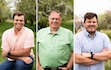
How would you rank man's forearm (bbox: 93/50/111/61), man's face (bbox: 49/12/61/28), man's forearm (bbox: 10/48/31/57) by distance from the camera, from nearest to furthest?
man's forearm (bbox: 93/50/111/61)
man's face (bbox: 49/12/61/28)
man's forearm (bbox: 10/48/31/57)

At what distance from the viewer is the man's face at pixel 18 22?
3.43m

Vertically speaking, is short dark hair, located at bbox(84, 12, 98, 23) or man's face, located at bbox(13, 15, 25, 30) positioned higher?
short dark hair, located at bbox(84, 12, 98, 23)

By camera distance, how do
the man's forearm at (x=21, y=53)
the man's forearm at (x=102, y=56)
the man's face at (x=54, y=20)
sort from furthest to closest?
the man's forearm at (x=21, y=53) → the man's face at (x=54, y=20) → the man's forearm at (x=102, y=56)

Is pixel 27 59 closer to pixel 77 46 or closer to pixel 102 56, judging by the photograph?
pixel 77 46

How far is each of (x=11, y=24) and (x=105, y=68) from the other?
1.42 metres

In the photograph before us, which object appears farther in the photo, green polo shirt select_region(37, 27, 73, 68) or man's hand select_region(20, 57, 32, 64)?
man's hand select_region(20, 57, 32, 64)

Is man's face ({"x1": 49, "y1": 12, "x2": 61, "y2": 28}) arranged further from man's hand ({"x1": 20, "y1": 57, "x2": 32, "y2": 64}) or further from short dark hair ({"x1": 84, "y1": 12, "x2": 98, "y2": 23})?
man's hand ({"x1": 20, "y1": 57, "x2": 32, "y2": 64})

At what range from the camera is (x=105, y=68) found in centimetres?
325

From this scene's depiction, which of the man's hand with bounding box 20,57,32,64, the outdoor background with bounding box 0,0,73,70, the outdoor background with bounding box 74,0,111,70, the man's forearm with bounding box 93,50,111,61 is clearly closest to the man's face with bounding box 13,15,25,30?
the outdoor background with bounding box 0,0,73,70

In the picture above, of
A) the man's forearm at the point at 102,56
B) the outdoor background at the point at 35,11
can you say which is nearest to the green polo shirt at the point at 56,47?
the outdoor background at the point at 35,11

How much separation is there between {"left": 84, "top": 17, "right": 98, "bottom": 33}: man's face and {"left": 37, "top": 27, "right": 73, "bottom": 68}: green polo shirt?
0.76 ft

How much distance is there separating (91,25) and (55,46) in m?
0.54

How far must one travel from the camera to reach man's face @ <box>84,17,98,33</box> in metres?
3.20

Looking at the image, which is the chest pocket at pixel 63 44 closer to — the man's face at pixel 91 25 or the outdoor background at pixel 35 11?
the outdoor background at pixel 35 11
